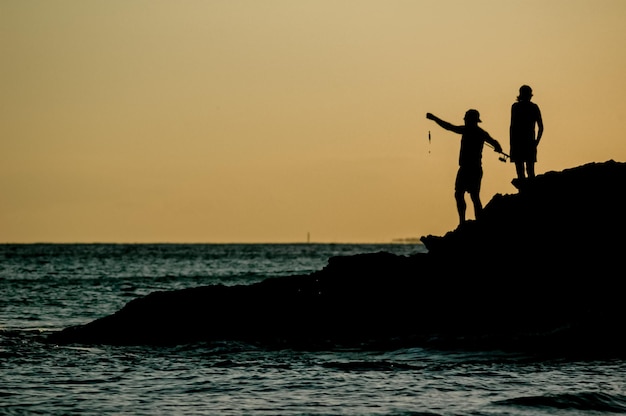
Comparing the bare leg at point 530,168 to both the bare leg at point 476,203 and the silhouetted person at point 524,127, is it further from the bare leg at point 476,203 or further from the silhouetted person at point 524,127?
the bare leg at point 476,203

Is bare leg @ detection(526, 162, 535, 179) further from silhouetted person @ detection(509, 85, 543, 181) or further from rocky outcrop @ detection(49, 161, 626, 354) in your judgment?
rocky outcrop @ detection(49, 161, 626, 354)

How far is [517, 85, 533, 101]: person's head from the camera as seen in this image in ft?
67.7

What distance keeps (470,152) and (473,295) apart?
2.97 meters

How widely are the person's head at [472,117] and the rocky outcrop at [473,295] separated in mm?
1474

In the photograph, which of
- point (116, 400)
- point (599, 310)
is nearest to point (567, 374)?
point (599, 310)

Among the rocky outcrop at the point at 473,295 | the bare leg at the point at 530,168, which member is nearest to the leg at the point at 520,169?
the bare leg at the point at 530,168

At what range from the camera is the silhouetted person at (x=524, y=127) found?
2061 centimetres

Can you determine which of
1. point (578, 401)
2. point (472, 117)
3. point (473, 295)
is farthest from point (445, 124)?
point (578, 401)

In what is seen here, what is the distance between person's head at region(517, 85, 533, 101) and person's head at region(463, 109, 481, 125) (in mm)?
841

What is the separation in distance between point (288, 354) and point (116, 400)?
14.7 ft

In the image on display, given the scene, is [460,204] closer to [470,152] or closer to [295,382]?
[470,152]

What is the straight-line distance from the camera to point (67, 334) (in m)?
21.6

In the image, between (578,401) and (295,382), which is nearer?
(578,401)

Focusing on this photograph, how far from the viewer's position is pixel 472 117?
67.6ft
